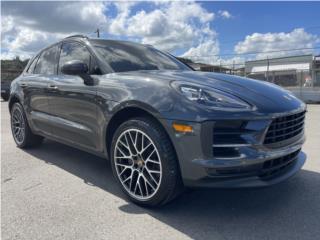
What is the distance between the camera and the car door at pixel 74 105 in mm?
3695

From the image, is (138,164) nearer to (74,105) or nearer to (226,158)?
(226,158)

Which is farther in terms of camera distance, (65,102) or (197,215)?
(65,102)

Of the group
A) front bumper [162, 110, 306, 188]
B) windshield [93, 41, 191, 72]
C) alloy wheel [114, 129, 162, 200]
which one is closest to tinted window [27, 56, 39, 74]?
windshield [93, 41, 191, 72]

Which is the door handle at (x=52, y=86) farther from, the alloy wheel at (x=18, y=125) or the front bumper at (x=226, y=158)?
the front bumper at (x=226, y=158)

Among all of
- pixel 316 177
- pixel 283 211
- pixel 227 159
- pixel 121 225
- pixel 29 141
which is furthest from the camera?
pixel 29 141

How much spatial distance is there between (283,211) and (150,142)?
1366 mm

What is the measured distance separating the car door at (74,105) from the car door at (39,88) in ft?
0.62

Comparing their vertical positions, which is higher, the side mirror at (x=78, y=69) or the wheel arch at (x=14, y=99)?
the side mirror at (x=78, y=69)

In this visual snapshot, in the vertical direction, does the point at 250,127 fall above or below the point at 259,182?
above

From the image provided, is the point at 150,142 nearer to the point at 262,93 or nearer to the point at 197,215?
the point at 197,215

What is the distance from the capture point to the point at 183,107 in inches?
109

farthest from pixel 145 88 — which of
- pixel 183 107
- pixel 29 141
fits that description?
pixel 29 141

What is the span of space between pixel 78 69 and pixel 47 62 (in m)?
1.62

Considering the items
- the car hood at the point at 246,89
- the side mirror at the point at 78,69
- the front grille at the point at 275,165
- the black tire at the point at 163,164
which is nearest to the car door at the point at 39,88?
the side mirror at the point at 78,69
